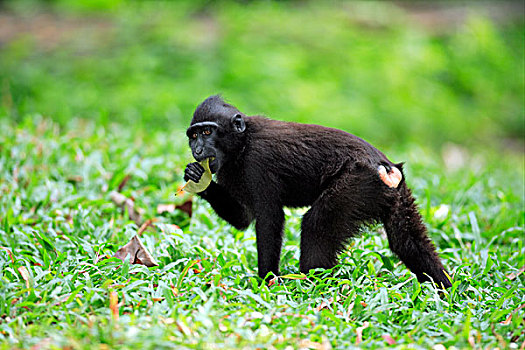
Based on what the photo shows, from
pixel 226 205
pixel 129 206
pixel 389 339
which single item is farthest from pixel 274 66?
pixel 389 339

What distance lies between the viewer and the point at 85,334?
10.6 feet

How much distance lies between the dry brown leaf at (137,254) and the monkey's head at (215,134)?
0.77 meters

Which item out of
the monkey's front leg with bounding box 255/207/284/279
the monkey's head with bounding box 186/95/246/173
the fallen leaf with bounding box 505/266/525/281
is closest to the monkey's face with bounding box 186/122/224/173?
the monkey's head with bounding box 186/95/246/173

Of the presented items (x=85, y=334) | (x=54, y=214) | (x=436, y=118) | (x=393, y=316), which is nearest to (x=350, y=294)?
(x=393, y=316)

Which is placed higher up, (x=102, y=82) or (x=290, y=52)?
(x=290, y=52)

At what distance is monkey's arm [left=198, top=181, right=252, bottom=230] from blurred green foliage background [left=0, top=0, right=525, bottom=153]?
379cm

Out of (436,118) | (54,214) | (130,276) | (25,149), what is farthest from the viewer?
(436,118)

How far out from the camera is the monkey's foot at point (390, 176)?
14.1 feet

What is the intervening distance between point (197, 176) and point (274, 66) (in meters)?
6.74

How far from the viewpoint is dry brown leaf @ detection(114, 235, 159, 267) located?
4363 mm

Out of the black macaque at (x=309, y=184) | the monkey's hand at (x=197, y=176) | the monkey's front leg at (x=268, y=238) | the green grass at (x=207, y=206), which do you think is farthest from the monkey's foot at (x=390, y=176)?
the monkey's hand at (x=197, y=176)

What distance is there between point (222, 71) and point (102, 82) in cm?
208

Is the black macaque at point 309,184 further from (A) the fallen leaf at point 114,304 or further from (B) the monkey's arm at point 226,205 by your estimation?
(A) the fallen leaf at point 114,304

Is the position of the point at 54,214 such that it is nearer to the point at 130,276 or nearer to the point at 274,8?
the point at 130,276
